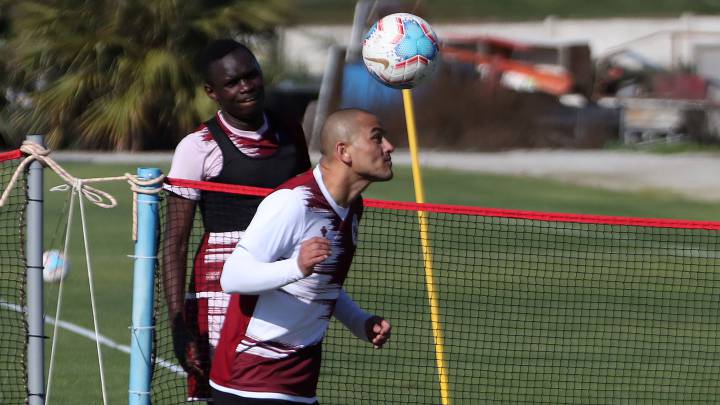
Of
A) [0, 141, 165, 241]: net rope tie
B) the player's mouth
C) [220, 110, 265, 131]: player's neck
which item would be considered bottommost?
[0, 141, 165, 241]: net rope tie

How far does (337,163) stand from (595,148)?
91.7 ft

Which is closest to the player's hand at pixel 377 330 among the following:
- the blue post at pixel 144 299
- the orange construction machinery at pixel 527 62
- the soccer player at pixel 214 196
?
the soccer player at pixel 214 196

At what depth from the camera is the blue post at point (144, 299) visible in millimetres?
5461

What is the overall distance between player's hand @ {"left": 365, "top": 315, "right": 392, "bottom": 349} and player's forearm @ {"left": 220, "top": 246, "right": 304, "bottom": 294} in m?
0.64

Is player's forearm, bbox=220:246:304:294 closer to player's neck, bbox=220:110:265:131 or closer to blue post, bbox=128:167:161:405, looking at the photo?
blue post, bbox=128:167:161:405

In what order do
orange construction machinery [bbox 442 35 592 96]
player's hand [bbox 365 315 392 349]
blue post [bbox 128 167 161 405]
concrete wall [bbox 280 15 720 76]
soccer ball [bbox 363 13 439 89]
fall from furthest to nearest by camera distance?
concrete wall [bbox 280 15 720 76] < orange construction machinery [bbox 442 35 592 96] < soccer ball [bbox 363 13 439 89] < blue post [bbox 128 167 161 405] < player's hand [bbox 365 315 392 349]

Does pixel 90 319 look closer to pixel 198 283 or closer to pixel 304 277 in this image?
pixel 198 283

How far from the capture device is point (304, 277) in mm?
4504

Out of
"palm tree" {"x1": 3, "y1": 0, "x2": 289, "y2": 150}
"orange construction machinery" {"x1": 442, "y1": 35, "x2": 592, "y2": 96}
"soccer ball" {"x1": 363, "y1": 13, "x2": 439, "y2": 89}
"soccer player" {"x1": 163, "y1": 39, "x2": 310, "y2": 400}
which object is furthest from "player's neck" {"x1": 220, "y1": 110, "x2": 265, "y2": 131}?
"orange construction machinery" {"x1": 442, "y1": 35, "x2": 592, "y2": 96}

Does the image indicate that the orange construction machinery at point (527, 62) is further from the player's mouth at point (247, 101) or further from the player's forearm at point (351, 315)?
the player's forearm at point (351, 315)

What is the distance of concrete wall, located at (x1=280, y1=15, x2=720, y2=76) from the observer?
45.0 m

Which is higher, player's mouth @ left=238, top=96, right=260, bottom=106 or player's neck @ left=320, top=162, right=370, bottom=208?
player's mouth @ left=238, top=96, right=260, bottom=106

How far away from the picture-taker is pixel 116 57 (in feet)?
61.8

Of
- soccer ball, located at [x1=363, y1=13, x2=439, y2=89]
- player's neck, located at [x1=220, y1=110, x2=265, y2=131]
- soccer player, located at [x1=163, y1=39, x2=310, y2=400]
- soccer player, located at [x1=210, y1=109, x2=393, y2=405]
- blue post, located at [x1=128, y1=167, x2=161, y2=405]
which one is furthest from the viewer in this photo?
soccer ball, located at [x1=363, y1=13, x2=439, y2=89]
